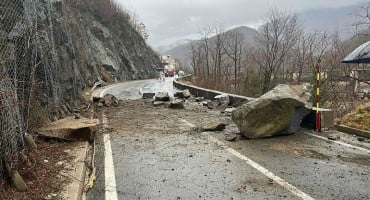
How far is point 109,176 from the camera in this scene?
6582 millimetres

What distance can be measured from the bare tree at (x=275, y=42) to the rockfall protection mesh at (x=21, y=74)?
20672 millimetres

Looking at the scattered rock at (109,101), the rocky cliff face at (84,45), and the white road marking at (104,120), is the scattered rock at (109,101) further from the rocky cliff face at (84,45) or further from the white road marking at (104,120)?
the white road marking at (104,120)

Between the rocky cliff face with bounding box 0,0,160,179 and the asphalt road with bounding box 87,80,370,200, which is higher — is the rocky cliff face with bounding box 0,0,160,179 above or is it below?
above

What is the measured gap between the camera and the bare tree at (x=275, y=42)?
32438 mm

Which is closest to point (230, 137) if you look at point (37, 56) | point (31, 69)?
point (31, 69)

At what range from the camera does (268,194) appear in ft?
18.1

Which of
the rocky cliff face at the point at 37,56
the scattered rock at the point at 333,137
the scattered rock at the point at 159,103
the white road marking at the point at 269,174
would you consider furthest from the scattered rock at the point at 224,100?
the white road marking at the point at 269,174

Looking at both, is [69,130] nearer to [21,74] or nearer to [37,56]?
[21,74]

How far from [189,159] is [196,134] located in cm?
261

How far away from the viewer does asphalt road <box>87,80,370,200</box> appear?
223 inches

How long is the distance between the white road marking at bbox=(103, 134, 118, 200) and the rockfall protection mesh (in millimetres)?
1365

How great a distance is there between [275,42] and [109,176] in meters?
30.5

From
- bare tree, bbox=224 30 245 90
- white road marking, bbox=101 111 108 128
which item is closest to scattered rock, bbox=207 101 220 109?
white road marking, bbox=101 111 108 128

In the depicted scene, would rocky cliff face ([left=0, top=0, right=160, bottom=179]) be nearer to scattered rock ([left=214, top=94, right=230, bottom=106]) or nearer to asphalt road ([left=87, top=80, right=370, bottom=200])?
asphalt road ([left=87, top=80, right=370, bottom=200])
